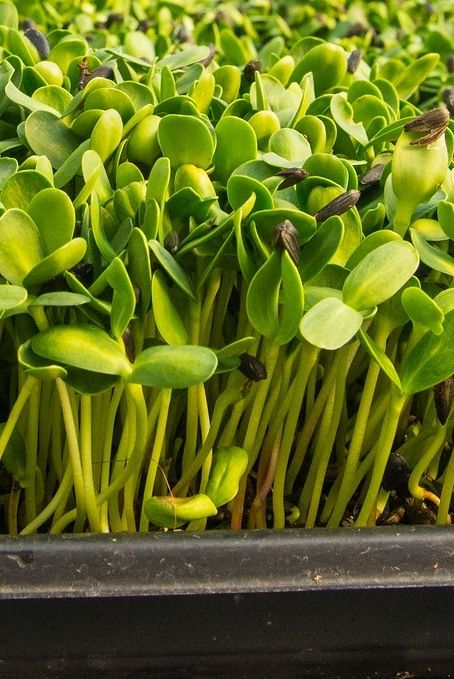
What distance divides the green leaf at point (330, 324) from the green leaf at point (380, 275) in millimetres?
12

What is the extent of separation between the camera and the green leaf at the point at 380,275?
648 mm

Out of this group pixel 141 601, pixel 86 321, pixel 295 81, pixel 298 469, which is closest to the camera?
pixel 141 601

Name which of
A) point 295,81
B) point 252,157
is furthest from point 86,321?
point 295,81

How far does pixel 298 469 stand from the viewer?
2.81ft

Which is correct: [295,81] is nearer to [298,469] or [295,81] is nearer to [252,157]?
[252,157]

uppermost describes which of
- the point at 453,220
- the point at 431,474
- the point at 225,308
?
the point at 453,220

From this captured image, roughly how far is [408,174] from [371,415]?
0.78 ft

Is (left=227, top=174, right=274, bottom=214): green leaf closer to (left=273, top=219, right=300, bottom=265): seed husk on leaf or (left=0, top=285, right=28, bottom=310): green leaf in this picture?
(left=273, top=219, right=300, bottom=265): seed husk on leaf

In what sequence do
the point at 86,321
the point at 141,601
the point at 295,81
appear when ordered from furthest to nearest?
the point at 295,81 < the point at 86,321 < the point at 141,601

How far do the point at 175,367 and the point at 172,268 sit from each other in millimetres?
110

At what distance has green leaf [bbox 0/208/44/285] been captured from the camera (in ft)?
2.11

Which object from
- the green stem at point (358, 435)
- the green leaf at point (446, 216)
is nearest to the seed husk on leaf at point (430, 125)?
the green leaf at point (446, 216)

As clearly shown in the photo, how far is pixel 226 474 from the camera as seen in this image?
719mm

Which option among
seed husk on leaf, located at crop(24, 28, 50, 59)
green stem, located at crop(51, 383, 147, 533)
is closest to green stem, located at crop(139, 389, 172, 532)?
green stem, located at crop(51, 383, 147, 533)
